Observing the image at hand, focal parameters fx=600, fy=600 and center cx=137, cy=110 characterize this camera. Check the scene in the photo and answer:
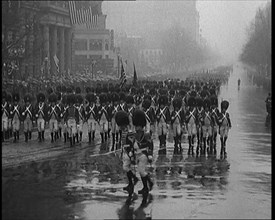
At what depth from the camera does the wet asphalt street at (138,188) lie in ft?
34.4

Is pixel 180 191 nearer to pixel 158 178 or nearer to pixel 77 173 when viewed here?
pixel 158 178

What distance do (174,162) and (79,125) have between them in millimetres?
4783

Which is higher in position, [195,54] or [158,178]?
[195,54]

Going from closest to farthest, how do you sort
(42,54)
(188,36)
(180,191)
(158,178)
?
(180,191), (158,178), (42,54), (188,36)

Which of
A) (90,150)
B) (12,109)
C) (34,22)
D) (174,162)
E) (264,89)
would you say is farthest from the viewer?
(264,89)

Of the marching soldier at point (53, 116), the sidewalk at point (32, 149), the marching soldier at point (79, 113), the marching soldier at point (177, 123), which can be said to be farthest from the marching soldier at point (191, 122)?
the marching soldier at point (53, 116)

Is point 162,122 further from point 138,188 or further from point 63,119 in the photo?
point 138,188

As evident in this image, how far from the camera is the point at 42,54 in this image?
49.8m

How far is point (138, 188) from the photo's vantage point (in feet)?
41.3

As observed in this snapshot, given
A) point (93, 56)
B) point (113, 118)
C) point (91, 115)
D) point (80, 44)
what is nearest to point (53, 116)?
point (91, 115)

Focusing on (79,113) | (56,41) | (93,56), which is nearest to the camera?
(79,113)

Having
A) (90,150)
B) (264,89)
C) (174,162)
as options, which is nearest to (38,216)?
(174,162)

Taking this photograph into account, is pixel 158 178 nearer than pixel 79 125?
Yes

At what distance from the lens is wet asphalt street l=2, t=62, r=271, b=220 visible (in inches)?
413
